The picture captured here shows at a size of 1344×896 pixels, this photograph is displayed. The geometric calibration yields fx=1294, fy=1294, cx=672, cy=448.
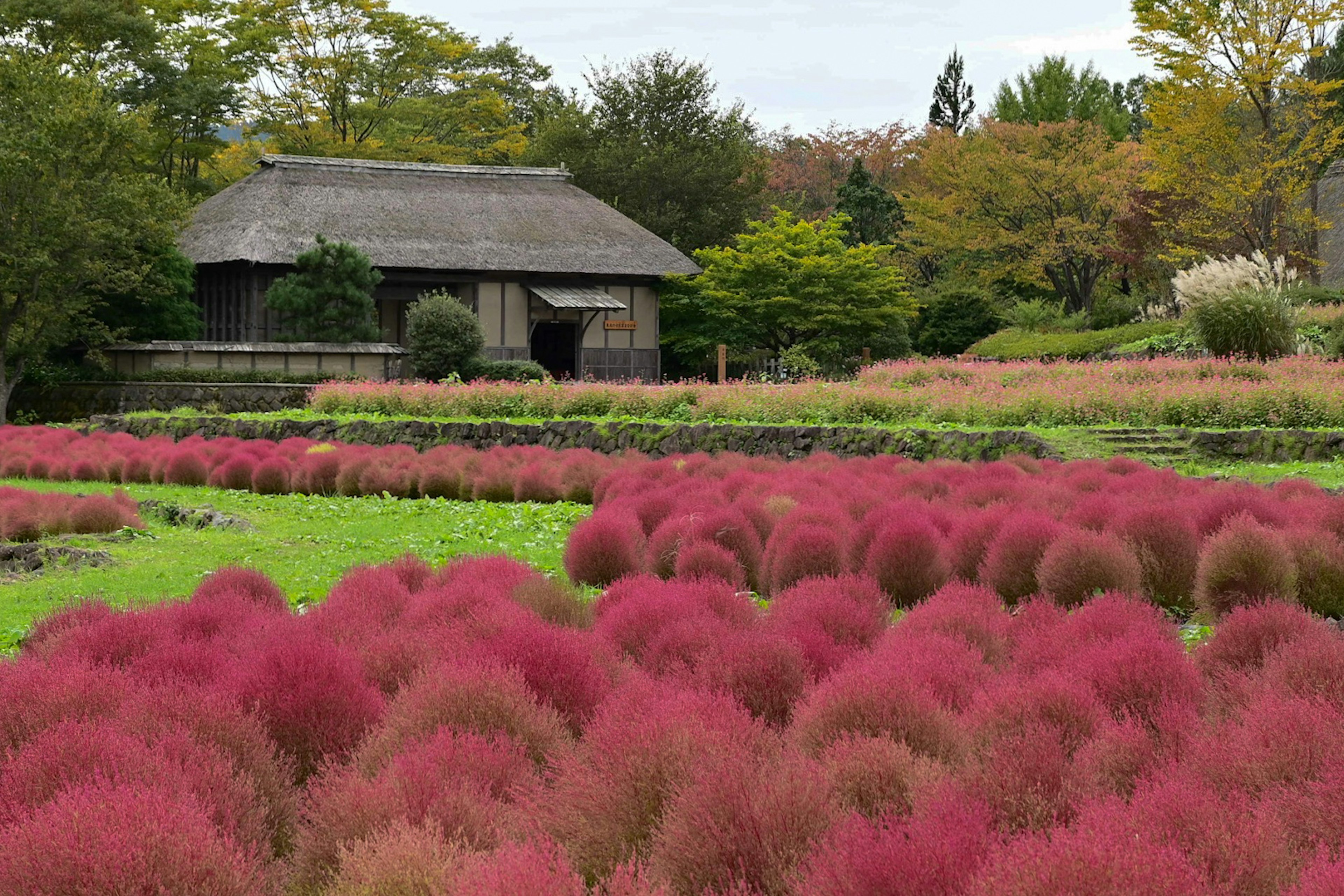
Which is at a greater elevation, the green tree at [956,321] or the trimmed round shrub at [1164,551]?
the green tree at [956,321]

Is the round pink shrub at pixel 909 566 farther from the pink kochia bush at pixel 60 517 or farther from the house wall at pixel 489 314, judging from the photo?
the house wall at pixel 489 314

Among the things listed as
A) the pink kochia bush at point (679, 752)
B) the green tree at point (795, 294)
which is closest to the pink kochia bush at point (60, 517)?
the pink kochia bush at point (679, 752)

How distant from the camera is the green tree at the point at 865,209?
43.5 m

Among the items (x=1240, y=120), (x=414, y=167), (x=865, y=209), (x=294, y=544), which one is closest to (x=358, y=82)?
(x=414, y=167)

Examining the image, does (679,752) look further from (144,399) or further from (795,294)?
(795,294)

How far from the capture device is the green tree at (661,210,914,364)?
1350 inches

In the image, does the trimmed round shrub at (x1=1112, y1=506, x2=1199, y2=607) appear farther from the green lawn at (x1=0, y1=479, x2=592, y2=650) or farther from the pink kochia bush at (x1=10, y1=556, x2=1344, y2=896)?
the green lawn at (x1=0, y1=479, x2=592, y2=650)

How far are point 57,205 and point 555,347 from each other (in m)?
14.9

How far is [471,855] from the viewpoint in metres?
2.77

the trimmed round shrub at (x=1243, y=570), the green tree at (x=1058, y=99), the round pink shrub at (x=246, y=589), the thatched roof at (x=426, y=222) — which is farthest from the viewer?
the green tree at (x=1058, y=99)

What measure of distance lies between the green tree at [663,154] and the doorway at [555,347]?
24.7 ft

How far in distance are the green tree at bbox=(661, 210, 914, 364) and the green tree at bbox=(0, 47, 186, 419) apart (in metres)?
14.7

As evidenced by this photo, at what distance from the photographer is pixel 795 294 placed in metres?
34.7

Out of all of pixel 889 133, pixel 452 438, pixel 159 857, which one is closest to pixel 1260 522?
pixel 159 857
